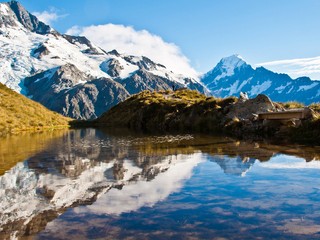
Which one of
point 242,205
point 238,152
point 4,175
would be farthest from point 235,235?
point 238,152

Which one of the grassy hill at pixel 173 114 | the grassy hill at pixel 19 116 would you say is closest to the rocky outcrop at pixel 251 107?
the grassy hill at pixel 173 114

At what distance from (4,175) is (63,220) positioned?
30.5 ft

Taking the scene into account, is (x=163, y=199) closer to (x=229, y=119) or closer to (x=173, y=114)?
(x=229, y=119)

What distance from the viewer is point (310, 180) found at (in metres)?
16.6

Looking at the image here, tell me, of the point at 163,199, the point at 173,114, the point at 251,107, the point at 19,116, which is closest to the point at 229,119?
the point at 251,107

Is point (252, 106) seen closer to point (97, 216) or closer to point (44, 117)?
point (97, 216)

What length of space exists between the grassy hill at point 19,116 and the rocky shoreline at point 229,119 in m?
23.0

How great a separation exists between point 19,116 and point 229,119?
55237 millimetres

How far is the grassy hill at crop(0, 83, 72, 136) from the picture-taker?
258 ft

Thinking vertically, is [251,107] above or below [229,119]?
above

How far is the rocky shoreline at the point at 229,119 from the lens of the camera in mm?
36844

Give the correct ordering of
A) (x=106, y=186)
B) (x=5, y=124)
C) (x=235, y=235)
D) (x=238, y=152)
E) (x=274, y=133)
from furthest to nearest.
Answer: (x=5, y=124)
(x=274, y=133)
(x=238, y=152)
(x=106, y=186)
(x=235, y=235)

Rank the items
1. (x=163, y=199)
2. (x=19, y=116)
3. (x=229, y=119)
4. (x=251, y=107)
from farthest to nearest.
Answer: (x=19, y=116) < (x=229, y=119) < (x=251, y=107) < (x=163, y=199)

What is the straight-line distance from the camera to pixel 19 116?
3546 inches
